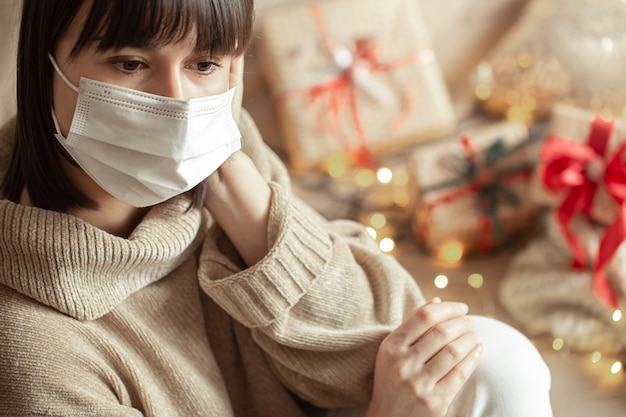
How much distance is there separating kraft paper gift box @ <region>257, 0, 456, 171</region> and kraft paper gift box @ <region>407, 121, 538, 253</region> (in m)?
0.13

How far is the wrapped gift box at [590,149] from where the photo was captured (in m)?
1.27

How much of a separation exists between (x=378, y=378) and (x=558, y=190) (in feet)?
2.05

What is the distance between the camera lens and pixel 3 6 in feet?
3.47

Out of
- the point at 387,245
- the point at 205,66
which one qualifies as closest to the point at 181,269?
the point at 205,66

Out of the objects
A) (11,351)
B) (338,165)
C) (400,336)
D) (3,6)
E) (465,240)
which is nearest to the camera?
(11,351)

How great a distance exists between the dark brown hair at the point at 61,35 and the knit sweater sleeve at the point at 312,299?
0.11m

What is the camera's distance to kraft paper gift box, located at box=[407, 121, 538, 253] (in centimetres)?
140

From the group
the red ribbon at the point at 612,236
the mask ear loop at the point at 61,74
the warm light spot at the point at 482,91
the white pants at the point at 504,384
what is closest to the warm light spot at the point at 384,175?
the warm light spot at the point at 482,91

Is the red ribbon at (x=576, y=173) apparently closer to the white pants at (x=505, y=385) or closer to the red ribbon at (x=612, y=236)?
the red ribbon at (x=612, y=236)

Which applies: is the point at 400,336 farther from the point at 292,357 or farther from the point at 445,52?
the point at 445,52

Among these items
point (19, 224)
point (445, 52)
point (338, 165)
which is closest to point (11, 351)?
point (19, 224)

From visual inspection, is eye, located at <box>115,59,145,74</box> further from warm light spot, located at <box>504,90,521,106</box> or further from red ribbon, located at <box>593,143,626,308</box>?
warm light spot, located at <box>504,90,521,106</box>

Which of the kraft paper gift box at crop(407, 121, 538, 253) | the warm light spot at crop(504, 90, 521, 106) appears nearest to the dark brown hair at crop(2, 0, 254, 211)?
the kraft paper gift box at crop(407, 121, 538, 253)

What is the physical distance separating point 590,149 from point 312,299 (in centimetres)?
69
